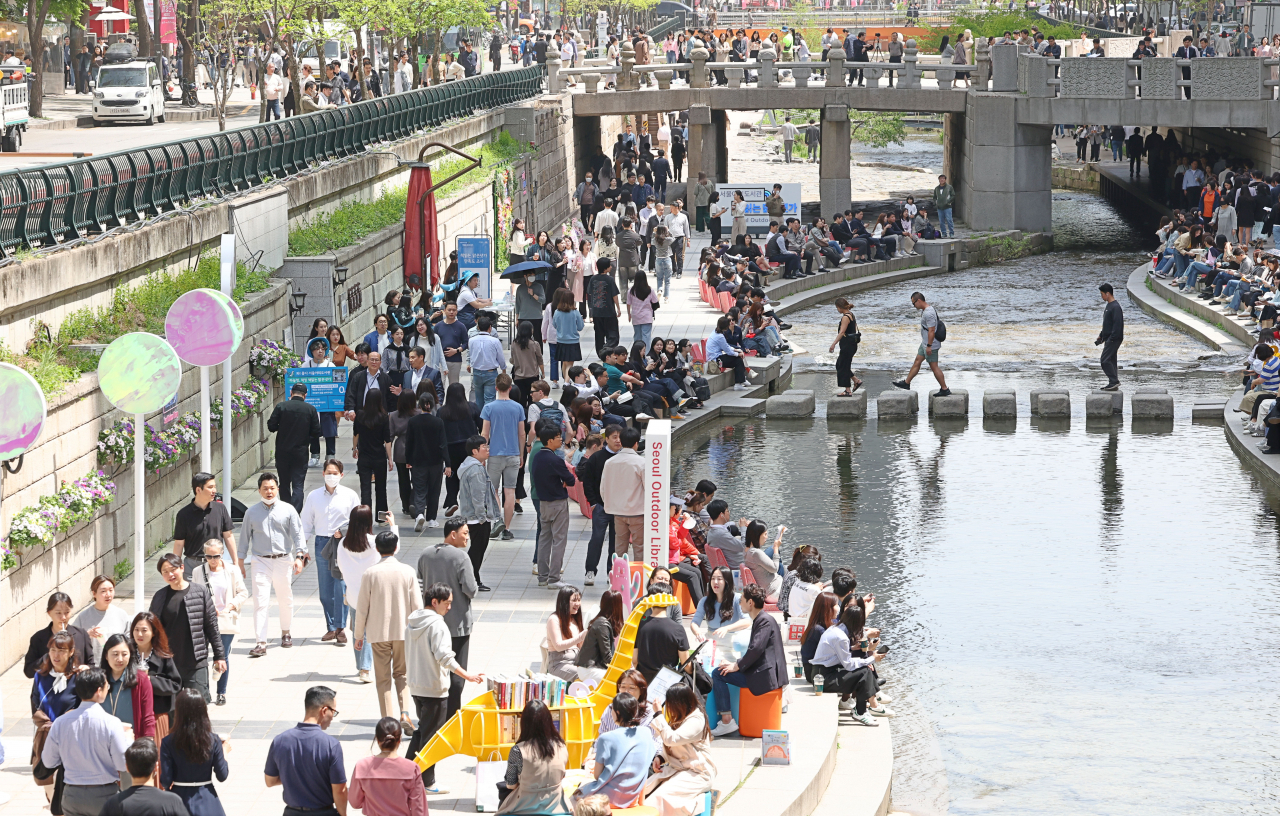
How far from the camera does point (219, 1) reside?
154ft

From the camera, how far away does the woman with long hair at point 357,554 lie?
12719mm

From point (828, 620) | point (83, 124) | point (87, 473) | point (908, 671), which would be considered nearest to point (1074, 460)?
point (908, 671)

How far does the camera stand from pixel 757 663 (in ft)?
40.0

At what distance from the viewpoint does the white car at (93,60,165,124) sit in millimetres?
44406

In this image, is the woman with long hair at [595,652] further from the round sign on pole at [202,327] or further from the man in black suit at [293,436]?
the man in black suit at [293,436]

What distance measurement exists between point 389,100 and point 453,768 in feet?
78.4

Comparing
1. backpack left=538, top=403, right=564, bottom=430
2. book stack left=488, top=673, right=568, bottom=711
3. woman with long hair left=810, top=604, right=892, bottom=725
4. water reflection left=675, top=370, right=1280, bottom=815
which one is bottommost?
water reflection left=675, top=370, right=1280, bottom=815

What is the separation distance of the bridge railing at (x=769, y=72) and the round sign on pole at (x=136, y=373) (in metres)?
38.3

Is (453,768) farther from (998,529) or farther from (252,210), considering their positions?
(252,210)

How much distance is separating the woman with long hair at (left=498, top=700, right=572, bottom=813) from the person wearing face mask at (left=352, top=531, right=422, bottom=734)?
1733 millimetres

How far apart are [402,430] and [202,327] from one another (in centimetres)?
381

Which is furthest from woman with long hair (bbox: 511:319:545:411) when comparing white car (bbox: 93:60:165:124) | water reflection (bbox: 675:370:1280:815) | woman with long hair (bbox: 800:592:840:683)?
white car (bbox: 93:60:165:124)

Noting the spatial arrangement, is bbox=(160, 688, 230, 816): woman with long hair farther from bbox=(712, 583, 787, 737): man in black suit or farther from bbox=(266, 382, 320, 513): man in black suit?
bbox=(266, 382, 320, 513): man in black suit

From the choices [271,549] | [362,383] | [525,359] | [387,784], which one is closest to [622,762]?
[387,784]
